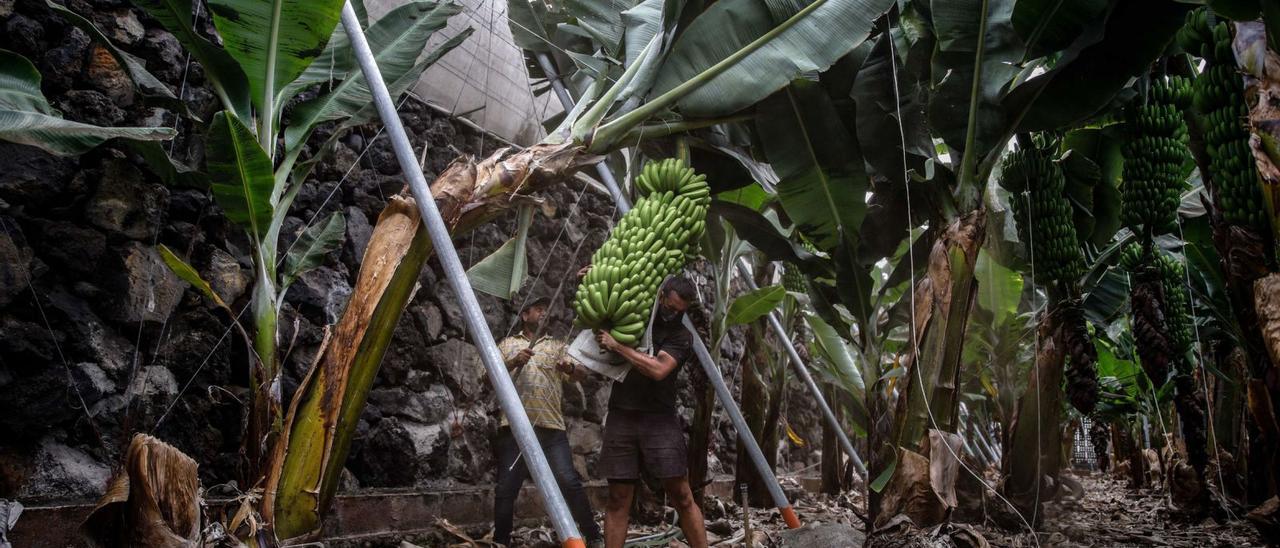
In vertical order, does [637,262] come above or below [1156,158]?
below

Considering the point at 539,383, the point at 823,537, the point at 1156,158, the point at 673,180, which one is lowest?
the point at 823,537

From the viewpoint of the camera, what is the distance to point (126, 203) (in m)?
2.62

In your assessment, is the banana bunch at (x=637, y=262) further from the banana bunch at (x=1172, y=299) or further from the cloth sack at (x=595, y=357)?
the banana bunch at (x=1172, y=299)

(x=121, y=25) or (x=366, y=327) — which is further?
(x=121, y=25)

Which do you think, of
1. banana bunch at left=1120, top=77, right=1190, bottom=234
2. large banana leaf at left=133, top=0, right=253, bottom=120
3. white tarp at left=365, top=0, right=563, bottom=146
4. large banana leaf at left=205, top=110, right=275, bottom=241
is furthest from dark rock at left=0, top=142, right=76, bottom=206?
banana bunch at left=1120, top=77, right=1190, bottom=234

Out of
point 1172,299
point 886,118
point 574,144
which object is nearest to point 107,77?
point 574,144

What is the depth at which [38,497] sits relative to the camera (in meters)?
2.25

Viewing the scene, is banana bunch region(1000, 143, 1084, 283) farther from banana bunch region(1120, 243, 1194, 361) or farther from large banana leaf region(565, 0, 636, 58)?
large banana leaf region(565, 0, 636, 58)

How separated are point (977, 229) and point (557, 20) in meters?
2.04

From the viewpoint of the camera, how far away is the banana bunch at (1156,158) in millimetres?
2859

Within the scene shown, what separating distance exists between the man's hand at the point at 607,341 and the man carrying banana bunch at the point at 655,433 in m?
0.44

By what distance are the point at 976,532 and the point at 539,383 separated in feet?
5.53

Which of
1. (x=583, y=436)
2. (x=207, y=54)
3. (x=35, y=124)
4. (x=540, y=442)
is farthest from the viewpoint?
(x=583, y=436)

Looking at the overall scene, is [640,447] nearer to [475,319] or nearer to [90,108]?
[475,319]
